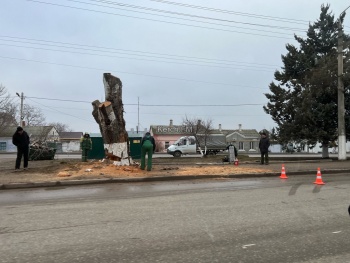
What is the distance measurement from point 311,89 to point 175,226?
23182 mm

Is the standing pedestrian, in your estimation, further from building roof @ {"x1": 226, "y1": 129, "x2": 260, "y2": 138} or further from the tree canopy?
building roof @ {"x1": 226, "y1": 129, "x2": 260, "y2": 138}

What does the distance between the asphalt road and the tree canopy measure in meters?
17.4

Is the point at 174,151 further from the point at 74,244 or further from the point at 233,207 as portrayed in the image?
the point at 74,244

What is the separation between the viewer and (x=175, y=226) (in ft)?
19.4

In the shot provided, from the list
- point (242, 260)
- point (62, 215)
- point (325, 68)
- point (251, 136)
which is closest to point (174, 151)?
point (325, 68)

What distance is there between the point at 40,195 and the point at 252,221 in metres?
5.82

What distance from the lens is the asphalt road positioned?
449 centimetres

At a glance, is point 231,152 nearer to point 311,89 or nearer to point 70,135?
point 311,89

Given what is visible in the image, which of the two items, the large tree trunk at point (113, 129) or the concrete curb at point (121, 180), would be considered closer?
the concrete curb at point (121, 180)

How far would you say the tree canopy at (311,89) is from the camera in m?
25.7

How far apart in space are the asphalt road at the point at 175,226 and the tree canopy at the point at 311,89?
1740 centimetres

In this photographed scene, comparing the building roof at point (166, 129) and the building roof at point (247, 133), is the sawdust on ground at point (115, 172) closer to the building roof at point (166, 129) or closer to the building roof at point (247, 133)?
the building roof at point (166, 129)

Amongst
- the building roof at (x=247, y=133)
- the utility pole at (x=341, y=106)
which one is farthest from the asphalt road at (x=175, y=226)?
the building roof at (x=247, y=133)

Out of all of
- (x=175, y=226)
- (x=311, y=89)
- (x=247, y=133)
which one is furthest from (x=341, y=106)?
(x=247, y=133)
